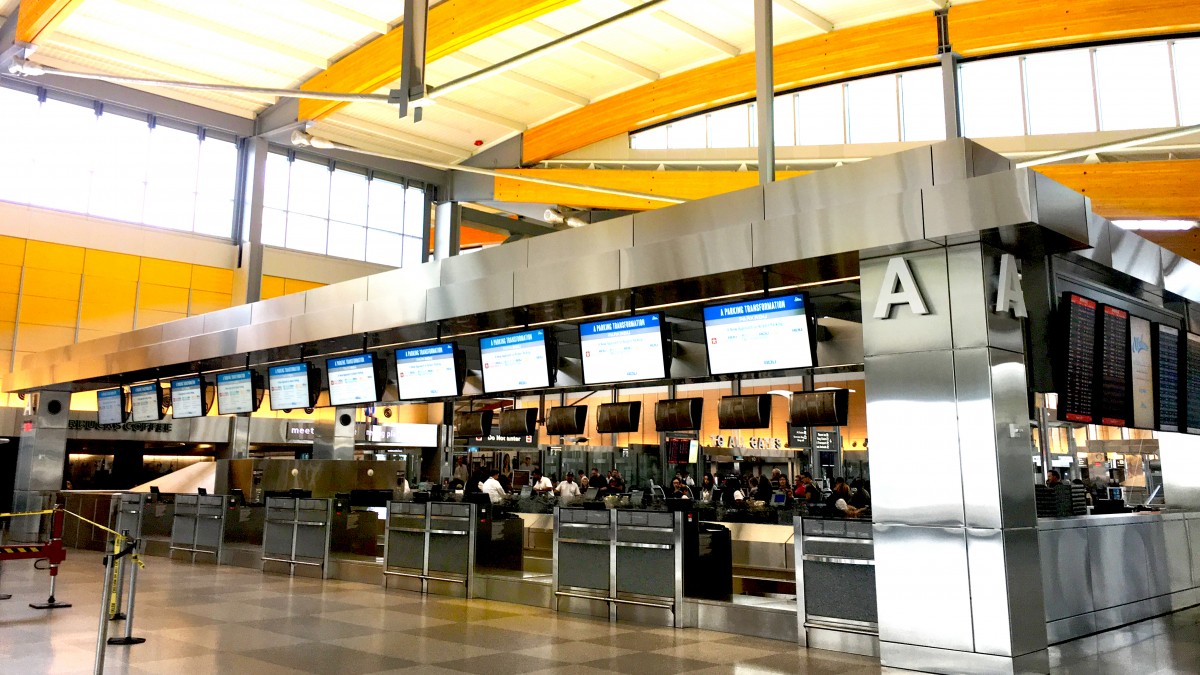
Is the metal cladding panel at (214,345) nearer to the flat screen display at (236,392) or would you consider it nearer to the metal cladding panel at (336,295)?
the flat screen display at (236,392)

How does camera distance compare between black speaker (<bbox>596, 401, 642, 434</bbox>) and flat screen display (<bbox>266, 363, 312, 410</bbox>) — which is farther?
flat screen display (<bbox>266, 363, 312, 410</bbox>)

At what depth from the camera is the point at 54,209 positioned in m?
19.7

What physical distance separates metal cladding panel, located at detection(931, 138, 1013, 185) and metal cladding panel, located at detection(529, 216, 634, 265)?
9.16 feet

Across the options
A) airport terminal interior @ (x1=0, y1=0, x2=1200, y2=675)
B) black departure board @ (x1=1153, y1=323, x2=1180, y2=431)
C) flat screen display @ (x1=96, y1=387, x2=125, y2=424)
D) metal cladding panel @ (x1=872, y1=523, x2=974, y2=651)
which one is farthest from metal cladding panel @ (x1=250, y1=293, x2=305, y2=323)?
black departure board @ (x1=1153, y1=323, x2=1180, y2=431)

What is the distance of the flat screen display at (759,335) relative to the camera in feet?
23.6

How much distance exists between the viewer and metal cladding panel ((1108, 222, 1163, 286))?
24.3 feet

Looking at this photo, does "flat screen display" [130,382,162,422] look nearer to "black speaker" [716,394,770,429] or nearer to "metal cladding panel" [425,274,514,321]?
"metal cladding panel" [425,274,514,321]

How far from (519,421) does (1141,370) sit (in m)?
6.87

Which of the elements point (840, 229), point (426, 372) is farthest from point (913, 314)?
point (426, 372)

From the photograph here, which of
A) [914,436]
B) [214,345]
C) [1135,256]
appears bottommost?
[914,436]

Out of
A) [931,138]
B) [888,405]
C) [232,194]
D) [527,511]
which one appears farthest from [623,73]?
[888,405]

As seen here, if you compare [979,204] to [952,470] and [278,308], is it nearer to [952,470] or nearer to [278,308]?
[952,470]

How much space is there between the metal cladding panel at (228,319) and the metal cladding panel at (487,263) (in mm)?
4737

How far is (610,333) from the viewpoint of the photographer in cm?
873
